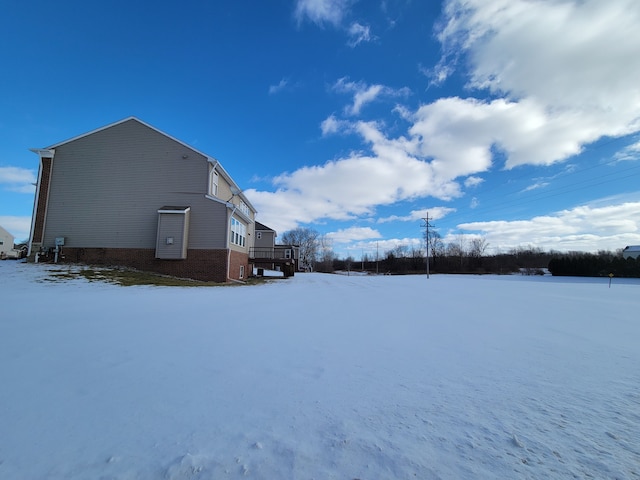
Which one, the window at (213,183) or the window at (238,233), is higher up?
the window at (213,183)

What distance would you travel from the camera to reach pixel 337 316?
7.46 metres

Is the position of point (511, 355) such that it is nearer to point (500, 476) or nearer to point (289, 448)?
point (500, 476)

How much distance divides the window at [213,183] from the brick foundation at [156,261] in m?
4.03

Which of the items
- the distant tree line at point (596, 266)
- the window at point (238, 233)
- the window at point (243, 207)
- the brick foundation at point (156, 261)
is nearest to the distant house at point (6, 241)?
the window at point (243, 207)

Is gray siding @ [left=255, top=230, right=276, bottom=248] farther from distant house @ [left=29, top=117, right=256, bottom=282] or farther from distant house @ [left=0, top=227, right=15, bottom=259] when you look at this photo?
distant house @ [left=0, top=227, right=15, bottom=259]

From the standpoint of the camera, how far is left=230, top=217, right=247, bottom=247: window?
65.2 ft

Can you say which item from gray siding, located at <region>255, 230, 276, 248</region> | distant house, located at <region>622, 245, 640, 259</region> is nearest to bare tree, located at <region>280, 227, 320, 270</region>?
gray siding, located at <region>255, 230, 276, 248</region>

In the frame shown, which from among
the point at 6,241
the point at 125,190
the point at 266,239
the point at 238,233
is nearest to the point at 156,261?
the point at 125,190

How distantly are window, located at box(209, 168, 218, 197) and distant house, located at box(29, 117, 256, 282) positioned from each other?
0.19 meters

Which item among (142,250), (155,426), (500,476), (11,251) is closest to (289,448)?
(155,426)

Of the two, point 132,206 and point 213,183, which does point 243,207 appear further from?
point 132,206

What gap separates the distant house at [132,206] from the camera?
1800 centimetres

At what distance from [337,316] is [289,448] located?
17.7 ft

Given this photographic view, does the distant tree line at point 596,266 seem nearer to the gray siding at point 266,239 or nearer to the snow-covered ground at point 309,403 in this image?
the gray siding at point 266,239
